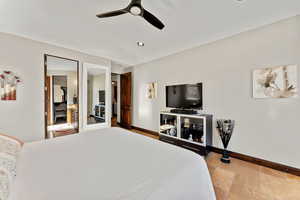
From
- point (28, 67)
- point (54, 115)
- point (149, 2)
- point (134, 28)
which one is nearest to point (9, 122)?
point (54, 115)

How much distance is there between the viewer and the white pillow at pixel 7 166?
2.63 ft

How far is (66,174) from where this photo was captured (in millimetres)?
900

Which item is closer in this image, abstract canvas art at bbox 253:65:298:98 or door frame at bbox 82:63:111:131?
abstract canvas art at bbox 253:65:298:98

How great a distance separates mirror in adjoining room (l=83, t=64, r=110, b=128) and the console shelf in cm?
194

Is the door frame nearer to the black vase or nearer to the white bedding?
the white bedding

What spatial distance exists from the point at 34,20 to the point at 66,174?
8.83 ft

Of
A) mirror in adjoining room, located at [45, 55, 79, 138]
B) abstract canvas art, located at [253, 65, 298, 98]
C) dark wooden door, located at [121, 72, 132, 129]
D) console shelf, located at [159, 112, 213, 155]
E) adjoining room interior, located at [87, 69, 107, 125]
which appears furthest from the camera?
dark wooden door, located at [121, 72, 132, 129]

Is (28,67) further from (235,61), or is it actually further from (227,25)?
(235,61)

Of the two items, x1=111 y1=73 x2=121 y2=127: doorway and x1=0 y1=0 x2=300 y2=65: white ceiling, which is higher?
x1=0 y1=0 x2=300 y2=65: white ceiling

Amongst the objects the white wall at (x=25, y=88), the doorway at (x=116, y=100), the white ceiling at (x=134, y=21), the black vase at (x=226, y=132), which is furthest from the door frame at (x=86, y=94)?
the black vase at (x=226, y=132)

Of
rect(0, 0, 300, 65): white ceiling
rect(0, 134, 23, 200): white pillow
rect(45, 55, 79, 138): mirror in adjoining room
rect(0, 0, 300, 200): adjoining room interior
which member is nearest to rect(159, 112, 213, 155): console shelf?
rect(0, 0, 300, 200): adjoining room interior

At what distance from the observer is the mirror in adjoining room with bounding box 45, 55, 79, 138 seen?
9.88 feet

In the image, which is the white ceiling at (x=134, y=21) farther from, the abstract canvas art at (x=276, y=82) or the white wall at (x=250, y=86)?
the abstract canvas art at (x=276, y=82)

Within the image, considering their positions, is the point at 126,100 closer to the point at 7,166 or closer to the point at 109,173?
the point at 7,166
